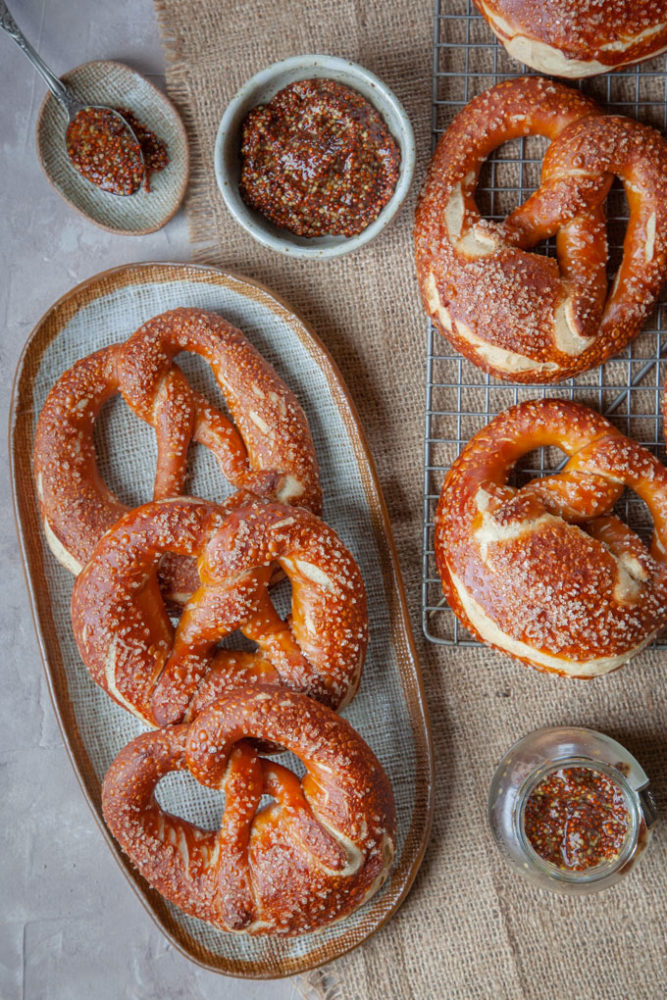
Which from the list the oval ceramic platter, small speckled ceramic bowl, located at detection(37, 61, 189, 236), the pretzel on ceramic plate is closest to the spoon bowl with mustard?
small speckled ceramic bowl, located at detection(37, 61, 189, 236)

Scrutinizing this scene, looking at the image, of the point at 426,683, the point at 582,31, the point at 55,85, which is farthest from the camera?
the point at 426,683

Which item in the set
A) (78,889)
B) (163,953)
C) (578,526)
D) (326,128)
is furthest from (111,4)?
(163,953)

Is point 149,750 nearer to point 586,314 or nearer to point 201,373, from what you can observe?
point 201,373

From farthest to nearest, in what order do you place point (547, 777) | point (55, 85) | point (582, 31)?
point (55, 85)
point (547, 777)
point (582, 31)

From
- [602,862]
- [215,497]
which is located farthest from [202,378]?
[602,862]

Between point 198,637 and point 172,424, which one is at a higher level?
point 172,424

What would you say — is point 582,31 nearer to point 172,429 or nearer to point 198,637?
point 172,429

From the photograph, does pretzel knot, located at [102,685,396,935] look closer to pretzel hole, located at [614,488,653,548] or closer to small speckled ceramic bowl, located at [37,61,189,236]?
pretzel hole, located at [614,488,653,548]
